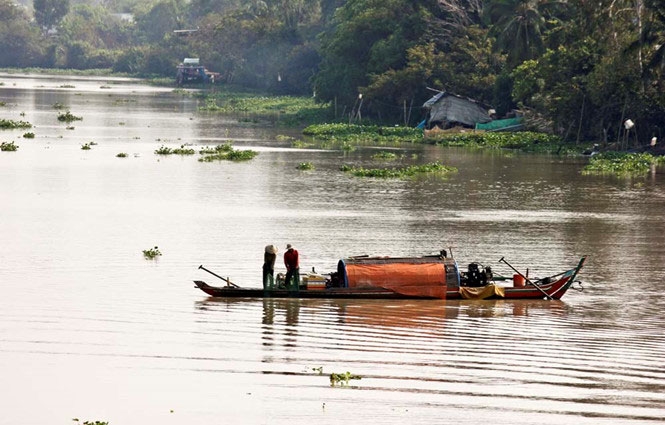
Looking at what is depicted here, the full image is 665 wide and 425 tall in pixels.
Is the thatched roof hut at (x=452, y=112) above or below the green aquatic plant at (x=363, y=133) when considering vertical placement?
above

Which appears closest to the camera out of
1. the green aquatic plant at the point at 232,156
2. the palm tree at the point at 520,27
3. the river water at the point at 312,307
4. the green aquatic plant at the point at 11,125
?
the river water at the point at 312,307

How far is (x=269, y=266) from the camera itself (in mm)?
23875

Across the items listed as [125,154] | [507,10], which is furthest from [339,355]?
[507,10]

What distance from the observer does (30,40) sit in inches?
7480

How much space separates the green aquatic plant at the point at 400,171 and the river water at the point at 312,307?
120 centimetres

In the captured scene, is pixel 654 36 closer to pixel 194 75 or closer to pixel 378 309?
pixel 378 309

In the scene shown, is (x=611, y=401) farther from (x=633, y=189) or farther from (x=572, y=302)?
(x=633, y=189)

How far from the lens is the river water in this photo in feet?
54.7

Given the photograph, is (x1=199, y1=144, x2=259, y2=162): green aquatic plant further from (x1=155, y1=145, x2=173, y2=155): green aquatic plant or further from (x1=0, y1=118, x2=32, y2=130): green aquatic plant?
(x1=0, y1=118, x2=32, y2=130): green aquatic plant

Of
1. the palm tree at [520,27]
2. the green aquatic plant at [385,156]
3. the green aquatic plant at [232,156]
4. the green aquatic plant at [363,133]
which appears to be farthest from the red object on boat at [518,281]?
the palm tree at [520,27]

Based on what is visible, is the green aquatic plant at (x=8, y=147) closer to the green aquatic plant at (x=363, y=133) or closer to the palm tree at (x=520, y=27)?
the green aquatic plant at (x=363, y=133)

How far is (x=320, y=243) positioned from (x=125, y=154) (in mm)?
25343

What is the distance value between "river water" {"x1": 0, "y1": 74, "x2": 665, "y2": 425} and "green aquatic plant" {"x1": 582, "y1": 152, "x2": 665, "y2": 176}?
861mm

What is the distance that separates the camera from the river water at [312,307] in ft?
54.7
